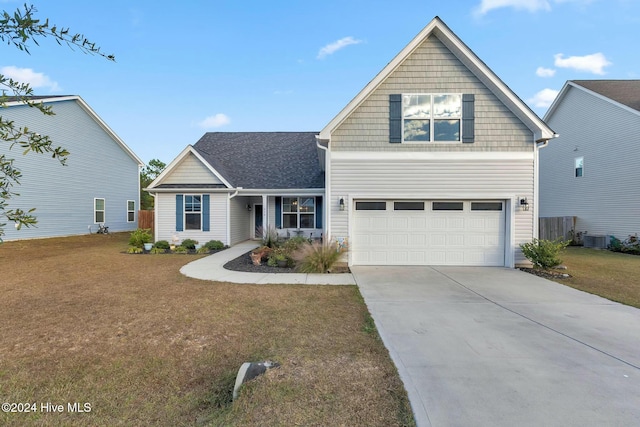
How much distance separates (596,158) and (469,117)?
38.5 feet

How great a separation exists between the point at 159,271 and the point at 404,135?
8.78 metres

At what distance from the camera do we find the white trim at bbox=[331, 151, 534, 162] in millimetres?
9523

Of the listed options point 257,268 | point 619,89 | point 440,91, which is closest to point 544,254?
point 440,91

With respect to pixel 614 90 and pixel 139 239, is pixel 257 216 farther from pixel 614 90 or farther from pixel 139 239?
pixel 614 90

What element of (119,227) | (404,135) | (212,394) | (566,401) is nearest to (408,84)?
(404,135)

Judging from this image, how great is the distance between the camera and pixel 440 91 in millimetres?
9602

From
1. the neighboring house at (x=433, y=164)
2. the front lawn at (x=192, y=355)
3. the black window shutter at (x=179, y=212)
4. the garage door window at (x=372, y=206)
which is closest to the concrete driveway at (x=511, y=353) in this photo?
the front lawn at (x=192, y=355)

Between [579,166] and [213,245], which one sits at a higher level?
[579,166]

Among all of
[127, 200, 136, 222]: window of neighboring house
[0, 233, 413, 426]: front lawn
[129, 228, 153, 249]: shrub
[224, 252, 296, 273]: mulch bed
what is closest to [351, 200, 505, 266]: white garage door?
[224, 252, 296, 273]: mulch bed

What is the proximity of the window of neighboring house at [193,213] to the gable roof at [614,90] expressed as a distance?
20.9m

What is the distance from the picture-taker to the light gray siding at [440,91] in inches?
375

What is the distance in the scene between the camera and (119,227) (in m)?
21.2

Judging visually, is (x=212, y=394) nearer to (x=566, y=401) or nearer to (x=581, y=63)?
(x=566, y=401)

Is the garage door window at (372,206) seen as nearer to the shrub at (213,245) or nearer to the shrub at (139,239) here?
the shrub at (213,245)
